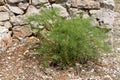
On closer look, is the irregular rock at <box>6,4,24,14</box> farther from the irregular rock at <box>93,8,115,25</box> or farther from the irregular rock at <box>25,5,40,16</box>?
the irregular rock at <box>93,8,115,25</box>

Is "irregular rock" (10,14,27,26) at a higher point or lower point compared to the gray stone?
higher

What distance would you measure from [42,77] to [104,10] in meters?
1.73

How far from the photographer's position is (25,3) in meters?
4.86

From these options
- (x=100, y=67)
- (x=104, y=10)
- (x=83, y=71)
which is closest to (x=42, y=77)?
(x=83, y=71)

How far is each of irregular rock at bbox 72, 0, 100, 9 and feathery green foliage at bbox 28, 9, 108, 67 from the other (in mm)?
837

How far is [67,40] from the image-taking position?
3916mm

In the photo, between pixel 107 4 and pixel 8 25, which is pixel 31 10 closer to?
pixel 8 25

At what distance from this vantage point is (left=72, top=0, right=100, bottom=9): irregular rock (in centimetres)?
506

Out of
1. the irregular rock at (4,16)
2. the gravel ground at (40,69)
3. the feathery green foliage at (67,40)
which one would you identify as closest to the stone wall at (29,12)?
the irregular rock at (4,16)

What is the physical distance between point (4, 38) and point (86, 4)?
4.42ft

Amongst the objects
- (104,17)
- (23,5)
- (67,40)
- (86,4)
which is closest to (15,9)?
(23,5)

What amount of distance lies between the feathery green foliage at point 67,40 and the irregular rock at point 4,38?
479mm

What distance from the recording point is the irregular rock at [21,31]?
186 inches

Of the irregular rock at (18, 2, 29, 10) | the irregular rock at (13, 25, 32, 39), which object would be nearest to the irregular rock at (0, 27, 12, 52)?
the irregular rock at (13, 25, 32, 39)
